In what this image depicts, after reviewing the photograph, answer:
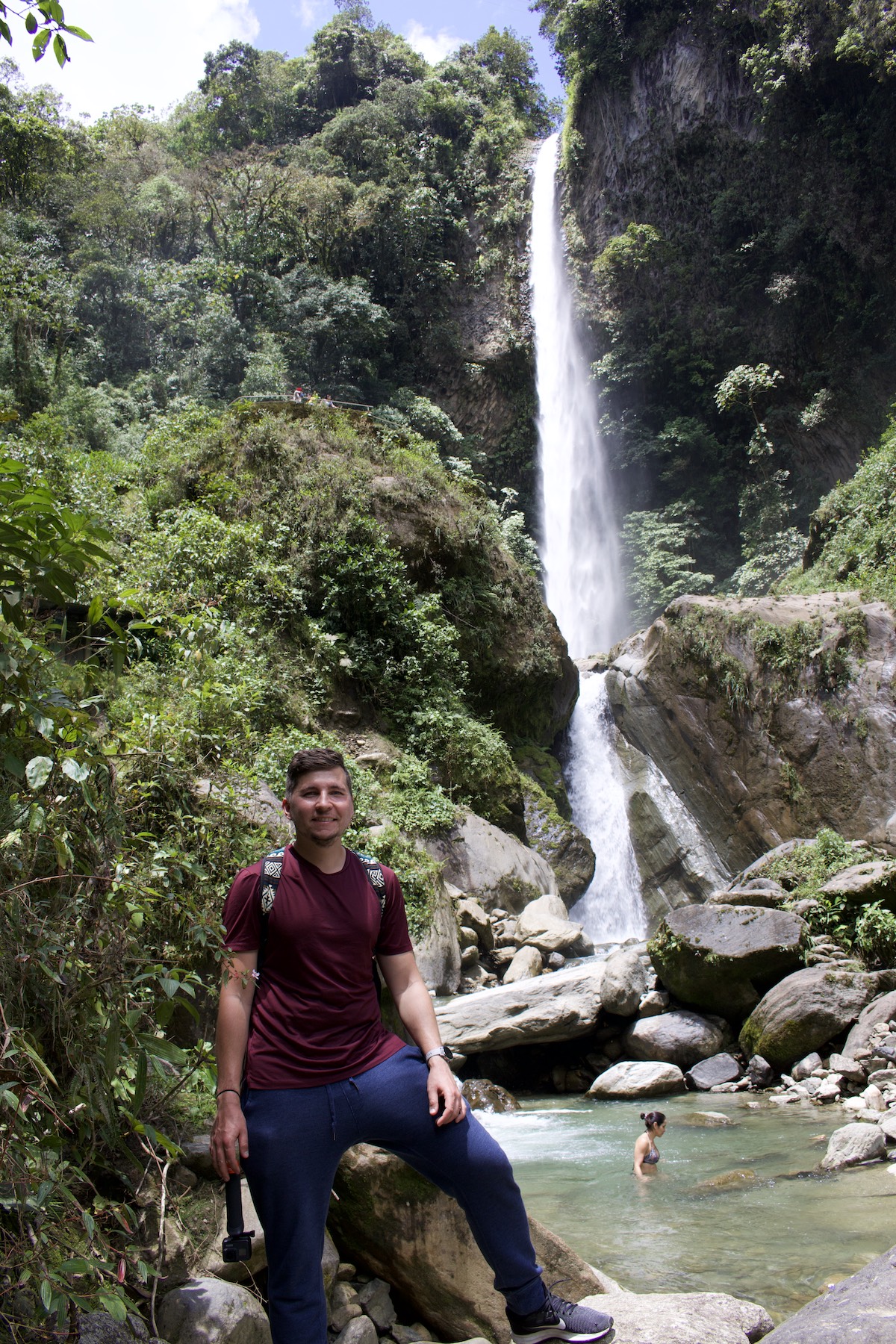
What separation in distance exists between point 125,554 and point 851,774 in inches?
401

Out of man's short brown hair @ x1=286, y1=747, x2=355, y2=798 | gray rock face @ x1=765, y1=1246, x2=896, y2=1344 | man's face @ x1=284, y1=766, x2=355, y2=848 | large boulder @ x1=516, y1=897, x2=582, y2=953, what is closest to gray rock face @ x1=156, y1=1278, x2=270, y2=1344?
man's face @ x1=284, y1=766, x2=355, y2=848

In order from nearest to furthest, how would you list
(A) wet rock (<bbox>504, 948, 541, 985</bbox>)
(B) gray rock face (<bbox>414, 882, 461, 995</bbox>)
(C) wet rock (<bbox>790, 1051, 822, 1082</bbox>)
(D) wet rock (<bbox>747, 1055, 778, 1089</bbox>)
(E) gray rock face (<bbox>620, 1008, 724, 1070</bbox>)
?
(C) wet rock (<bbox>790, 1051, 822, 1082</bbox>)
(D) wet rock (<bbox>747, 1055, 778, 1089</bbox>)
(E) gray rock face (<bbox>620, 1008, 724, 1070</bbox>)
(B) gray rock face (<bbox>414, 882, 461, 995</bbox>)
(A) wet rock (<bbox>504, 948, 541, 985</bbox>)

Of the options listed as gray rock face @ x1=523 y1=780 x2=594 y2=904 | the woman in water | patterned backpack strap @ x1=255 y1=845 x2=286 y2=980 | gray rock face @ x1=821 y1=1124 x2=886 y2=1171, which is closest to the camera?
patterned backpack strap @ x1=255 y1=845 x2=286 y2=980

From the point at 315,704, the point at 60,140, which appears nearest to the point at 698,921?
the point at 315,704

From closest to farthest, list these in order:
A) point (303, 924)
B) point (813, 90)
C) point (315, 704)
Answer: point (303, 924) < point (315, 704) < point (813, 90)

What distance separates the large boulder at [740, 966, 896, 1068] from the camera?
23.2 ft

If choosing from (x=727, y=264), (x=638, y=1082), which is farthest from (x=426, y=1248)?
(x=727, y=264)

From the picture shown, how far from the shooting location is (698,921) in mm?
8289

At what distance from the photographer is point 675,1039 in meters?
7.55

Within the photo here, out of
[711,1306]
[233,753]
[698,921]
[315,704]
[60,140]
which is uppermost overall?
[60,140]

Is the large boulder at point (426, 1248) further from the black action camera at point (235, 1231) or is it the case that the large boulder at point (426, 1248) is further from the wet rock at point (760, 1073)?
the wet rock at point (760, 1073)

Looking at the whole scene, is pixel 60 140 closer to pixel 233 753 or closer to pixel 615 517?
pixel 615 517

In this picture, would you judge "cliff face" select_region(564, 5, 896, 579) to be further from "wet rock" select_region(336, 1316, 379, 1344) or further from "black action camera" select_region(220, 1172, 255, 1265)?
"black action camera" select_region(220, 1172, 255, 1265)

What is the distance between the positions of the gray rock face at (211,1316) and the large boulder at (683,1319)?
39.5 inches
